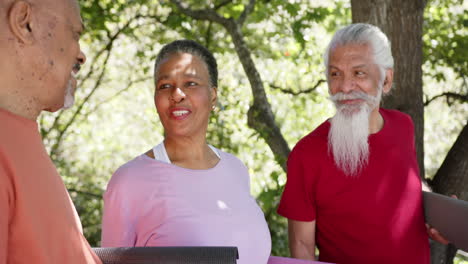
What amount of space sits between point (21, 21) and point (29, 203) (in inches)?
15.5

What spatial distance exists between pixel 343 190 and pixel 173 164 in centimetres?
91

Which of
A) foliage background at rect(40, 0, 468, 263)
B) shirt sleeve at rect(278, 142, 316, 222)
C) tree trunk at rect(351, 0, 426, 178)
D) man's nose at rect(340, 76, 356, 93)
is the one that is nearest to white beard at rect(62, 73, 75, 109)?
shirt sleeve at rect(278, 142, 316, 222)

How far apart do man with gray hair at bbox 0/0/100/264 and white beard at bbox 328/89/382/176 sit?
1.62m

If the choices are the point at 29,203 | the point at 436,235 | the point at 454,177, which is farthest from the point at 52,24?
the point at 454,177

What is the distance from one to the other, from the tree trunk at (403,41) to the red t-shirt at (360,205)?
97 centimetres

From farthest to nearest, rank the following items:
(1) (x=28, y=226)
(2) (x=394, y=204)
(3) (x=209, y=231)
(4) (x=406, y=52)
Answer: (4) (x=406, y=52), (2) (x=394, y=204), (3) (x=209, y=231), (1) (x=28, y=226)

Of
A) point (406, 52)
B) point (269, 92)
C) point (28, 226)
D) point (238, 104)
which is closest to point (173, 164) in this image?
point (28, 226)

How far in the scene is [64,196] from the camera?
1312mm

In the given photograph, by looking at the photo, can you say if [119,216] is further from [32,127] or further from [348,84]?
[348,84]

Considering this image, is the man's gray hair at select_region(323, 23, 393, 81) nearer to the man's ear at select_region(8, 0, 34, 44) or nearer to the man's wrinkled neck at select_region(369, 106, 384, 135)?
the man's wrinkled neck at select_region(369, 106, 384, 135)

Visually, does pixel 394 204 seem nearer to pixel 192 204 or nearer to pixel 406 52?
pixel 192 204

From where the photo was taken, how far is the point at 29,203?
114 centimetres

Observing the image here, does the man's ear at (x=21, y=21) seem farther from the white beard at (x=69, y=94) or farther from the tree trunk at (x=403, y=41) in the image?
the tree trunk at (x=403, y=41)

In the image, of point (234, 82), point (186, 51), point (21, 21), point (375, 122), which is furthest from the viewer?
point (234, 82)
